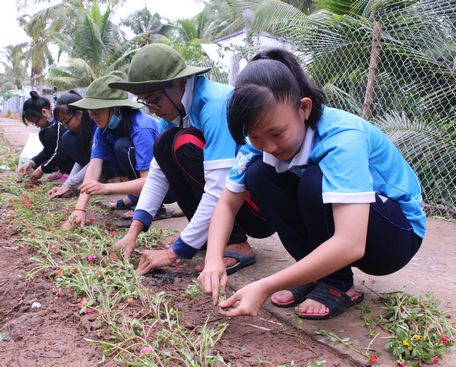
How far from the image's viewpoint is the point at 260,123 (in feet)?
4.46

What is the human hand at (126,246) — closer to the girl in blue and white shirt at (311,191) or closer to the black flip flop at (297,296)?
the girl in blue and white shirt at (311,191)

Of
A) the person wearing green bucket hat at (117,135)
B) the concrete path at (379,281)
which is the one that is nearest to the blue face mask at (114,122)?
the person wearing green bucket hat at (117,135)

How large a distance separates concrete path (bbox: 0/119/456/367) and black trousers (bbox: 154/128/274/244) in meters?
0.19

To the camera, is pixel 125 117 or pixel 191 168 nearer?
pixel 191 168

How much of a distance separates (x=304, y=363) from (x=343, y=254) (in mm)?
353

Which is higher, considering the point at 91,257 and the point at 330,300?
the point at 330,300

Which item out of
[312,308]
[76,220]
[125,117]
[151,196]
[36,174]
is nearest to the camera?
[312,308]

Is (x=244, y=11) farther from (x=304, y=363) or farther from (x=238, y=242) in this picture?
(x=304, y=363)

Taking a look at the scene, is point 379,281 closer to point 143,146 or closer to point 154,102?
point 154,102

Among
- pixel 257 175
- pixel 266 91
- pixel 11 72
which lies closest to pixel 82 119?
pixel 257 175

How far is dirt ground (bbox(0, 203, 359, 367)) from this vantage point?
139 centimetres

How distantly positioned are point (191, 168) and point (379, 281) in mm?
960

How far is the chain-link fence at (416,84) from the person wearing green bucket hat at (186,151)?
76.9 inches

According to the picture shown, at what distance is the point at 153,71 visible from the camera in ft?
6.74
